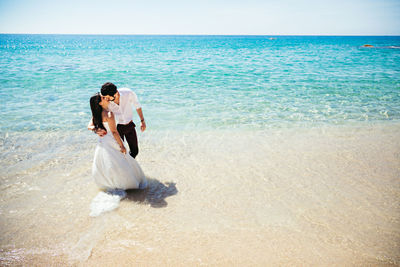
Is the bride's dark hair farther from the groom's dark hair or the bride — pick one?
the groom's dark hair

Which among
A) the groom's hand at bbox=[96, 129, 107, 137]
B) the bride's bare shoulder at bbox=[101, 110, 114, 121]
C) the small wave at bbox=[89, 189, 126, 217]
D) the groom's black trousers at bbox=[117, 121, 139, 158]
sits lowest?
the small wave at bbox=[89, 189, 126, 217]

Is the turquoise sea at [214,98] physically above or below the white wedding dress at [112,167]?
above

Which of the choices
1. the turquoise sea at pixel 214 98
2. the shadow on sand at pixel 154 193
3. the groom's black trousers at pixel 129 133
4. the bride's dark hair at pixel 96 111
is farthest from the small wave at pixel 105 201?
the turquoise sea at pixel 214 98

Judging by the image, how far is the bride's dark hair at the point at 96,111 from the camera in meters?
3.20

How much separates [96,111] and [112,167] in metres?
0.95

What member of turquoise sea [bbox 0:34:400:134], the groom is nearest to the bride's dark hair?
the groom

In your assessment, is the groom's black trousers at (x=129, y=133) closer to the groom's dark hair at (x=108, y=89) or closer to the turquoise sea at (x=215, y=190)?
the turquoise sea at (x=215, y=190)

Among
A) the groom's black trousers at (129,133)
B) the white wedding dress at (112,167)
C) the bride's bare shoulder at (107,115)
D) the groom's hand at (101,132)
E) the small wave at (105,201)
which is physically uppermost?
the bride's bare shoulder at (107,115)

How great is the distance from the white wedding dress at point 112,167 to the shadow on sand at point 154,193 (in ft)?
0.49

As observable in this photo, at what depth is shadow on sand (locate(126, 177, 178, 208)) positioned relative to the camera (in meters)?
3.63

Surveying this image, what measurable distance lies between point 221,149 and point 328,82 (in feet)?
34.2

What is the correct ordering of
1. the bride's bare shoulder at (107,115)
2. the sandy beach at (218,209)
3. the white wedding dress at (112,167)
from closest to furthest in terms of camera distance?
the sandy beach at (218,209)
the bride's bare shoulder at (107,115)
the white wedding dress at (112,167)

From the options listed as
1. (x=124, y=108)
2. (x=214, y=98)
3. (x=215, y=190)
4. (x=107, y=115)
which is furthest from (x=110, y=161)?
(x=214, y=98)

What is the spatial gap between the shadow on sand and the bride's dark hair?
1209 mm
